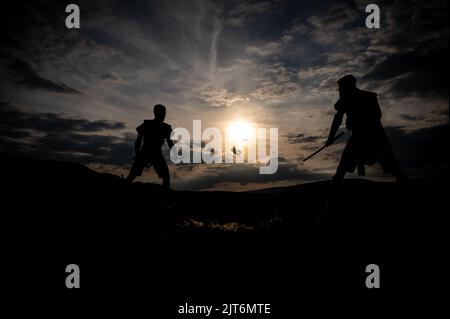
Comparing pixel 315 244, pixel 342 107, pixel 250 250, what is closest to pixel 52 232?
pixel 250 250

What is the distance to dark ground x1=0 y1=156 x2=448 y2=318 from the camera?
310 centimetres

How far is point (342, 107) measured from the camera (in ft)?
20.6

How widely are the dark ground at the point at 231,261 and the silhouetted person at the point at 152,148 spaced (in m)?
2.33

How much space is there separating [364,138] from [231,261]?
4157 mm

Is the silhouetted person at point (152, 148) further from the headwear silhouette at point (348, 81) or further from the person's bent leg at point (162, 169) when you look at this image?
the headwear silhouette at point (348, 81)

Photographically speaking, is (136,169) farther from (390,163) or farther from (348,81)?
(390,163)

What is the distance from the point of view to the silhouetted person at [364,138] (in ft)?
19.6

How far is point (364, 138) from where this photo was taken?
19.7 feet

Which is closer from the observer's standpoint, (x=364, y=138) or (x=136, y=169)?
(x=364, y=138)

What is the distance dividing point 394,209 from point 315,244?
2.95m

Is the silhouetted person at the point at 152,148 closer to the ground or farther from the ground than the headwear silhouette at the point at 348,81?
closer to the ground

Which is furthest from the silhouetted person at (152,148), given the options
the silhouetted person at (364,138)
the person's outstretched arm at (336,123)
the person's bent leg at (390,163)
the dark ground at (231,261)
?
the person's bent leg at (390,163)

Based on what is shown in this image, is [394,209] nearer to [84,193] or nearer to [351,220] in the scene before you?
[351,220]

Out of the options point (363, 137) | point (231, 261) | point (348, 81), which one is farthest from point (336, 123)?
point (231, 261)
